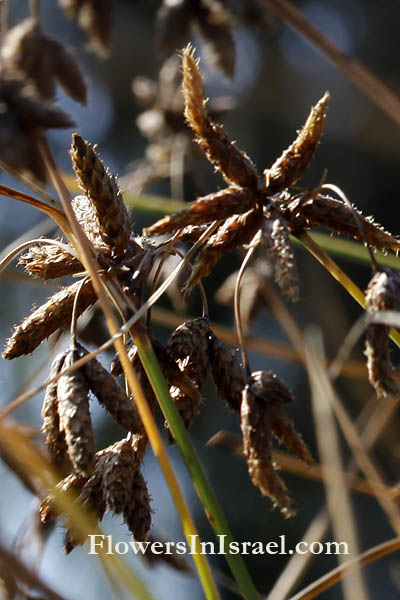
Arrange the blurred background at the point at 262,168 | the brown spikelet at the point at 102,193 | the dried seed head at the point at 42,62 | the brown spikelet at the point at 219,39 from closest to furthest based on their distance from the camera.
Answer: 1. the brown spikelet at the point at 102,193
2. the dried seed head at the point at 42,62
3. the brown spikelet at the point at 219,39
4. the blurred background at the point at 262,168

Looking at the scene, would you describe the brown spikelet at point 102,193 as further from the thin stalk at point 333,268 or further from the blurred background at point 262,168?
the blurred background at point 262,168

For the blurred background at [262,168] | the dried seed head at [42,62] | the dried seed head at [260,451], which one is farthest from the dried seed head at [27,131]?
the blurred background at [262,168]

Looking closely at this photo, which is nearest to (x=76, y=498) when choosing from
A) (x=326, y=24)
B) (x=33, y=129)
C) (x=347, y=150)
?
(x=33, y=129)

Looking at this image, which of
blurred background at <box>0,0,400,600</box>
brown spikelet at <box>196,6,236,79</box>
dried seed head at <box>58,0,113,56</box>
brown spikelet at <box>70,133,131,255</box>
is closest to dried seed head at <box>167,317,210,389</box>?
brown spikelet at <box>70,133,131,255</box>

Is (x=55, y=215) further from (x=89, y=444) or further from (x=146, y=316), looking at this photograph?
(x=89, y=444)

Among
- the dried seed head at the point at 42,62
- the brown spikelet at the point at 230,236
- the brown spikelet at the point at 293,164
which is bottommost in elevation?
the brown spikelet at the point at 230,236

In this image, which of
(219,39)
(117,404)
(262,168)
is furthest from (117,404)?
(262,168)
